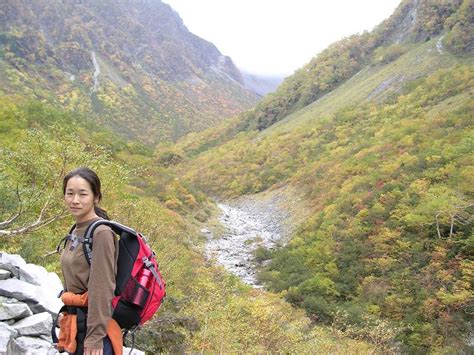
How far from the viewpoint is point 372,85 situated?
52.5 m

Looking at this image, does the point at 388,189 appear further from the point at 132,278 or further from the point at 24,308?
the point at 132,278

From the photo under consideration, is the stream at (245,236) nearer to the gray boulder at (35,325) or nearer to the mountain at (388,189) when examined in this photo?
the mountain at (388,189)

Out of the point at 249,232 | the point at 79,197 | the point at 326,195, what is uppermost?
the point at 79,197

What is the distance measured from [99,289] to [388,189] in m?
19.9

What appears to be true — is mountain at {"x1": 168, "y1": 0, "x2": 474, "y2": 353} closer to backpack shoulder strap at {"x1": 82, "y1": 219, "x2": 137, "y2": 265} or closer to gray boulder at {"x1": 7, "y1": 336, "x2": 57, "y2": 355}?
gray boulder at {"x1": 7, "y1": 336, "x2": 57, "y2": 355}

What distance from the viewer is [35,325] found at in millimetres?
4707

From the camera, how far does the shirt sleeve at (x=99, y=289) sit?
2443 mm

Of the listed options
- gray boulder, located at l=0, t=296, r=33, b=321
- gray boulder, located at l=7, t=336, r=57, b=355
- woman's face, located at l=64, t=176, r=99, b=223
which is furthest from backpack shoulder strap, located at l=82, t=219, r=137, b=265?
gray boulder, located at l=0, t=296, r=33, b=321

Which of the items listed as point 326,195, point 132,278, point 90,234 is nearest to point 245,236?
point 326,195

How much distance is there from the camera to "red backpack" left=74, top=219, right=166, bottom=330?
260 centimetres

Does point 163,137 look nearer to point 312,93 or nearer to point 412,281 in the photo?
point 312,93

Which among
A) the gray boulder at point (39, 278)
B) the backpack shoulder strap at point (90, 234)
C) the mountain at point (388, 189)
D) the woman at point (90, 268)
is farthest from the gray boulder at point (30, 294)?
the mountain at point (388, 189)

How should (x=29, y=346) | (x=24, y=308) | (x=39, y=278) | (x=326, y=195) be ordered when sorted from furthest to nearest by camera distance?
1. (x=326, y=195)
2. (x=39, y=278)
3. (x=24, y=308)
4. (x=29, y=346)

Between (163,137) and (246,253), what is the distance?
9037 centimetres
